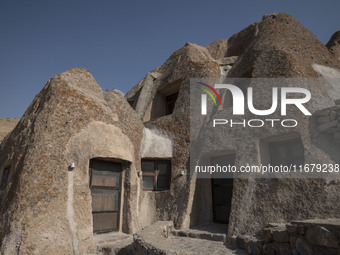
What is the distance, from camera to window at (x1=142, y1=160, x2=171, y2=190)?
9055 millimetres

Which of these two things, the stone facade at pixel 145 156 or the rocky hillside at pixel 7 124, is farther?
the rocky hillside at pixel 7 124

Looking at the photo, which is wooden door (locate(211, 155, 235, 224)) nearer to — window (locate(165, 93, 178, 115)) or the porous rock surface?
the porous rock surface

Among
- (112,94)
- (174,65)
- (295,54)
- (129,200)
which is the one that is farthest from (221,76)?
(129,200)

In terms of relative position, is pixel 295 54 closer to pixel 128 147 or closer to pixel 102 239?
pixel 128 147

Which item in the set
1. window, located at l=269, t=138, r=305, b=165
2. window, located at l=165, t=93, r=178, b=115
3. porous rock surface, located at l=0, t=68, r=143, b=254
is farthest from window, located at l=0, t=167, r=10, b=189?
window, located at l=269, t=138, r=305, b=165

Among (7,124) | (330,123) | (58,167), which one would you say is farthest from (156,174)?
(7,124)

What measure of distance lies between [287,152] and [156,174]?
437 cm

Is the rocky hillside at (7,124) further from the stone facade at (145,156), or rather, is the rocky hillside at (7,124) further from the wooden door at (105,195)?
the wooden door at (105,195)

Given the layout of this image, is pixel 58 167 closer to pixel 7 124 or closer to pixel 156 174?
pixel 156 174

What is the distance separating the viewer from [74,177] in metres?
6.48

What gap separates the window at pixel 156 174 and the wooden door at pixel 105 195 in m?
1.33

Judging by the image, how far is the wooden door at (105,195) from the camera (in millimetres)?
7297

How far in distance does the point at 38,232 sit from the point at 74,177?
142 cm

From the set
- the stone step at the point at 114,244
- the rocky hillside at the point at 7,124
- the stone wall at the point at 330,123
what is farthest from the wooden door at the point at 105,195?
the rocky hillside at the point at 7,124
